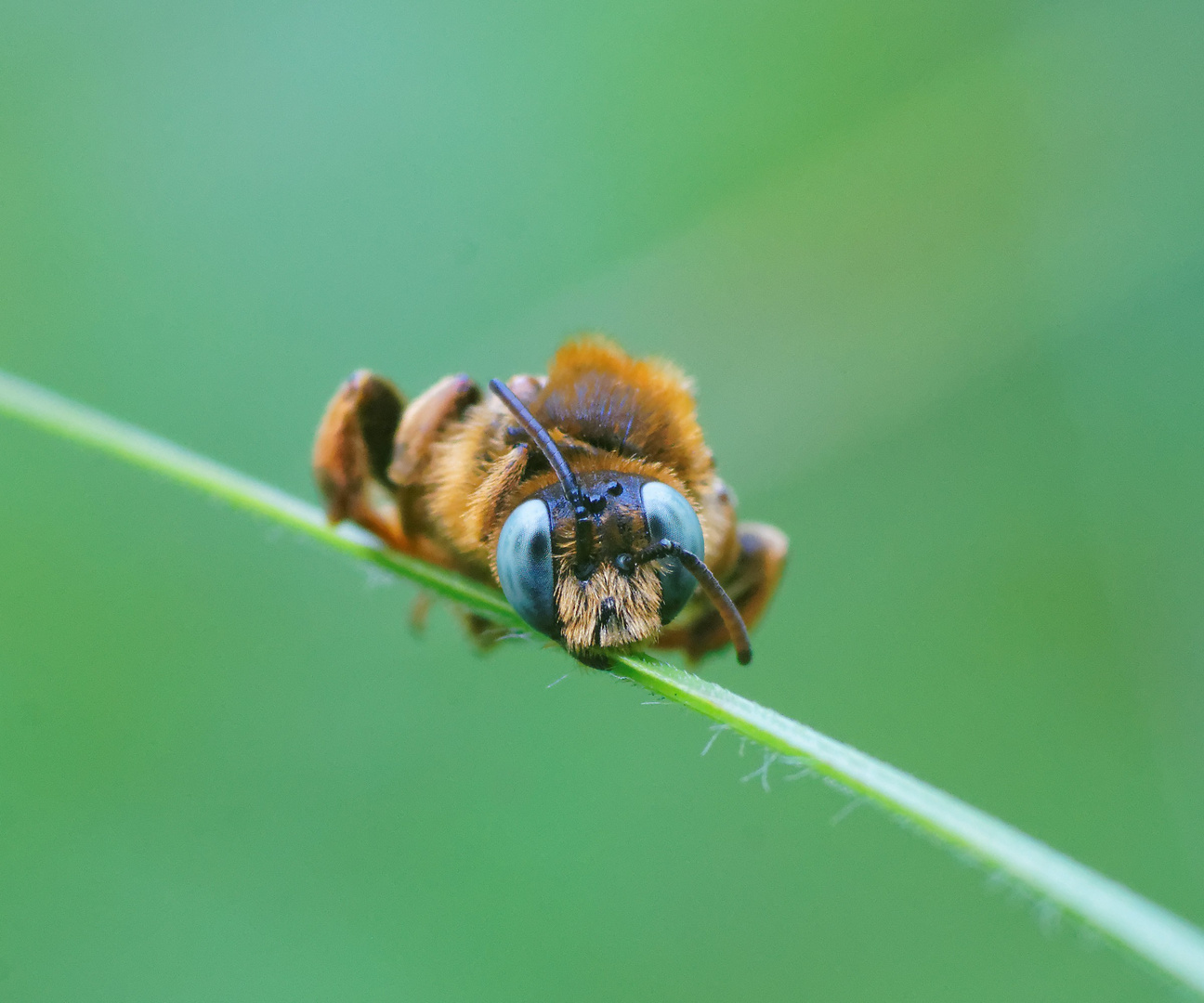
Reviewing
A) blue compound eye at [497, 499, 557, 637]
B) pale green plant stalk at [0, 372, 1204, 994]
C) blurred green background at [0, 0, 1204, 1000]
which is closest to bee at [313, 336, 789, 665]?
blue compound eye at [497, 499, 557, 637]

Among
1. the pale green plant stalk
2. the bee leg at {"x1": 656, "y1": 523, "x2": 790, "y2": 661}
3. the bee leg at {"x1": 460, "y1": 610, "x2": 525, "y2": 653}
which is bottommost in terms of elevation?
the bee leg at {"x1": 656, "y1": 523, "x2": 790, "y2": 661}

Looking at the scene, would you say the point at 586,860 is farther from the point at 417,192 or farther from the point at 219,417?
the point at 417,192

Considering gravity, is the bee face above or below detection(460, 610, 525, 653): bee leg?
above

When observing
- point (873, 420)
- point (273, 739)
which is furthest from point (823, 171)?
point (273, 739)

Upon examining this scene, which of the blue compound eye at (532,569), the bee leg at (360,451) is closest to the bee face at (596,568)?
the blue compound eye at (532,569)

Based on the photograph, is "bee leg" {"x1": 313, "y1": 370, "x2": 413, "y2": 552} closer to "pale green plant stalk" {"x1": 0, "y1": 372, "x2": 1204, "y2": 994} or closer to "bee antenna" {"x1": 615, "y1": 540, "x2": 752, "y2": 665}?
"pale green plant stalk" {"x1": 0, "y1": 372, "x2": 1204, "y2": 994}

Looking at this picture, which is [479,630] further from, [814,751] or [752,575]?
[814,751]
